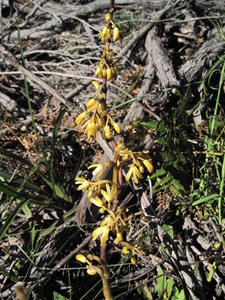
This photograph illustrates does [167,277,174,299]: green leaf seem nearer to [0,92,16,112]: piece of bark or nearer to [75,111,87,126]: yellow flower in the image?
[75,111,87,126]: yellow flower

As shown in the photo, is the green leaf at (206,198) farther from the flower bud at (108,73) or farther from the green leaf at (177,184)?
the flower bud at (108,73)

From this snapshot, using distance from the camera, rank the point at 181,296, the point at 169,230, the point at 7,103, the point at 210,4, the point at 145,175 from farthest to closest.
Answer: the point at 7,103
the point at 210,4
the point at 145,175
the point at 169,230
the point at 181,296

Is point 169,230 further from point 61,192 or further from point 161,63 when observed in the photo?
point 161,63

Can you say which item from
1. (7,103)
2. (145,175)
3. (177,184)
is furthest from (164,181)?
(7,103)

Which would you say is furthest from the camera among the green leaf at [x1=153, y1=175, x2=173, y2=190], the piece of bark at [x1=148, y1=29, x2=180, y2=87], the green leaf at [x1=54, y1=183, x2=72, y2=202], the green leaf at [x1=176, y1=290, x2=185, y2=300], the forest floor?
the piece of bark at [x1=148, y1=29, x2=180, y2=87]

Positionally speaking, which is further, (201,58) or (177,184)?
(201,58)

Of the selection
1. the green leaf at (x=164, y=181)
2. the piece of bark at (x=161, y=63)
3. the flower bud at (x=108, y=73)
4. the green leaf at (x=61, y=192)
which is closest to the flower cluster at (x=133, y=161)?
the flower bud at (x=108, y=73)

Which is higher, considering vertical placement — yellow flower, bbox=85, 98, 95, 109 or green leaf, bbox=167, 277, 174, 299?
yellow flower, bbox=85, 98, 95, 109

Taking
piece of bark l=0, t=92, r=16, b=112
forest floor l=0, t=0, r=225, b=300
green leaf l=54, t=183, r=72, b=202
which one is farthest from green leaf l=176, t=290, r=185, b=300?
piece of bark l=0, t=92, r=16, b=112

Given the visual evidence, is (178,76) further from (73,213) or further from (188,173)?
(73,213)
